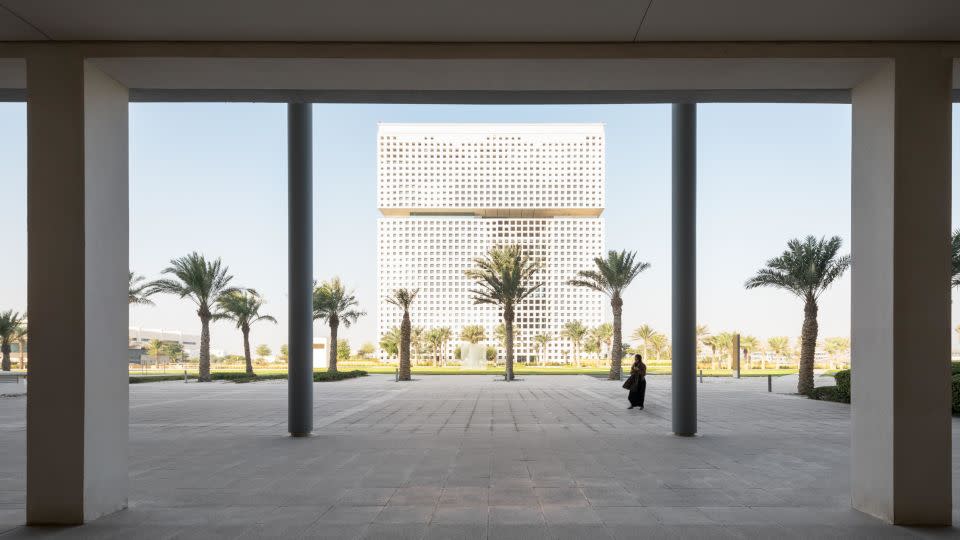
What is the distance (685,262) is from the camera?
12.6 meters

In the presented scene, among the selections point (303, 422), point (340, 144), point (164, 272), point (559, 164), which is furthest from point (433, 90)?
point (559, 164)

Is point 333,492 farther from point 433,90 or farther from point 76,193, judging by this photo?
point 433,90

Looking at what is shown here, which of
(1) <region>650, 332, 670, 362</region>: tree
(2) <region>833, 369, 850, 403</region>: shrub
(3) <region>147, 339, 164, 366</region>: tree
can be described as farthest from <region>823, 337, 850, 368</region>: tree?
(3) <region>147, 339, 164, 366</region>: tree

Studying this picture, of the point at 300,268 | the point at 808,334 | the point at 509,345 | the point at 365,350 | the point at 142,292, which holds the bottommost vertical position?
the point at 365,350

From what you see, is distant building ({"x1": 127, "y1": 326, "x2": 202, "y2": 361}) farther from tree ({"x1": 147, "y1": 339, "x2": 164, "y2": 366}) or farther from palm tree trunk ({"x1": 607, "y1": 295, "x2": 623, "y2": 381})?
palm tree trunk ({"x1": 607, "y1": 295, "x2": 623, "y2": 381})

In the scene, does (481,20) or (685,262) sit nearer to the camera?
(481,20)

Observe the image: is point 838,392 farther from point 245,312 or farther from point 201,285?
point 245,312

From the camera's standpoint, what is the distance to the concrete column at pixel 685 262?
1259 centimetres

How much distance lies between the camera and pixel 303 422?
12758 mm

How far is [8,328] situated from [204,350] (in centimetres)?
2054

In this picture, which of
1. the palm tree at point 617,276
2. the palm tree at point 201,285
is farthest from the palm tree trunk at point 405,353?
the palm tree at point 617,276

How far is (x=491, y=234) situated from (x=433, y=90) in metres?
132

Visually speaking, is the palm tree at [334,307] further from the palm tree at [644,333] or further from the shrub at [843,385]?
the palm tree at [644,333]

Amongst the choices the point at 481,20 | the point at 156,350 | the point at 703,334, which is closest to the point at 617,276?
the point at 481,20
